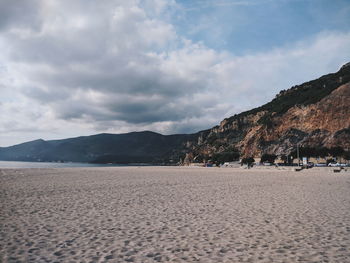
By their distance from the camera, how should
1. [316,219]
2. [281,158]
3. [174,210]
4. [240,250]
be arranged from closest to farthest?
[240,250] < [316,219] < [174,210] < [281,158]

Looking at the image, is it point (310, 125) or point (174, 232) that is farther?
point (310, 125)

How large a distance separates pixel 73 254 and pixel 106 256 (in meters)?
0.70

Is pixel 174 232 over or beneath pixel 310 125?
beneath

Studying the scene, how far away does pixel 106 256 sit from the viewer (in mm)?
4883

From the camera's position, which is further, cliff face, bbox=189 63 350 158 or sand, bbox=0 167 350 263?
cliff face, bbox=189 63 350 158

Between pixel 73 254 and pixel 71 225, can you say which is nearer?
pixel 73 254

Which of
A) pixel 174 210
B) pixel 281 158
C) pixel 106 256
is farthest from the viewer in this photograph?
pixel 281 158

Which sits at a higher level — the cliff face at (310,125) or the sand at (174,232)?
the cliff face at (310,125)

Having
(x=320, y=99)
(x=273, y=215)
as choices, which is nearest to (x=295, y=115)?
(x=320, y=99)

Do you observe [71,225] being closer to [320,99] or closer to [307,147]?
[307,147]

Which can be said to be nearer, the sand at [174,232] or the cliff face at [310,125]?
the sand at [174,232]

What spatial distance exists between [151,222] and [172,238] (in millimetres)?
1759

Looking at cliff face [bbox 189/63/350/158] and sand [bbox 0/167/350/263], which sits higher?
cliff face [bbox 189/63/350/158]

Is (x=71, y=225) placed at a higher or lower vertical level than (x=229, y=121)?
lower
